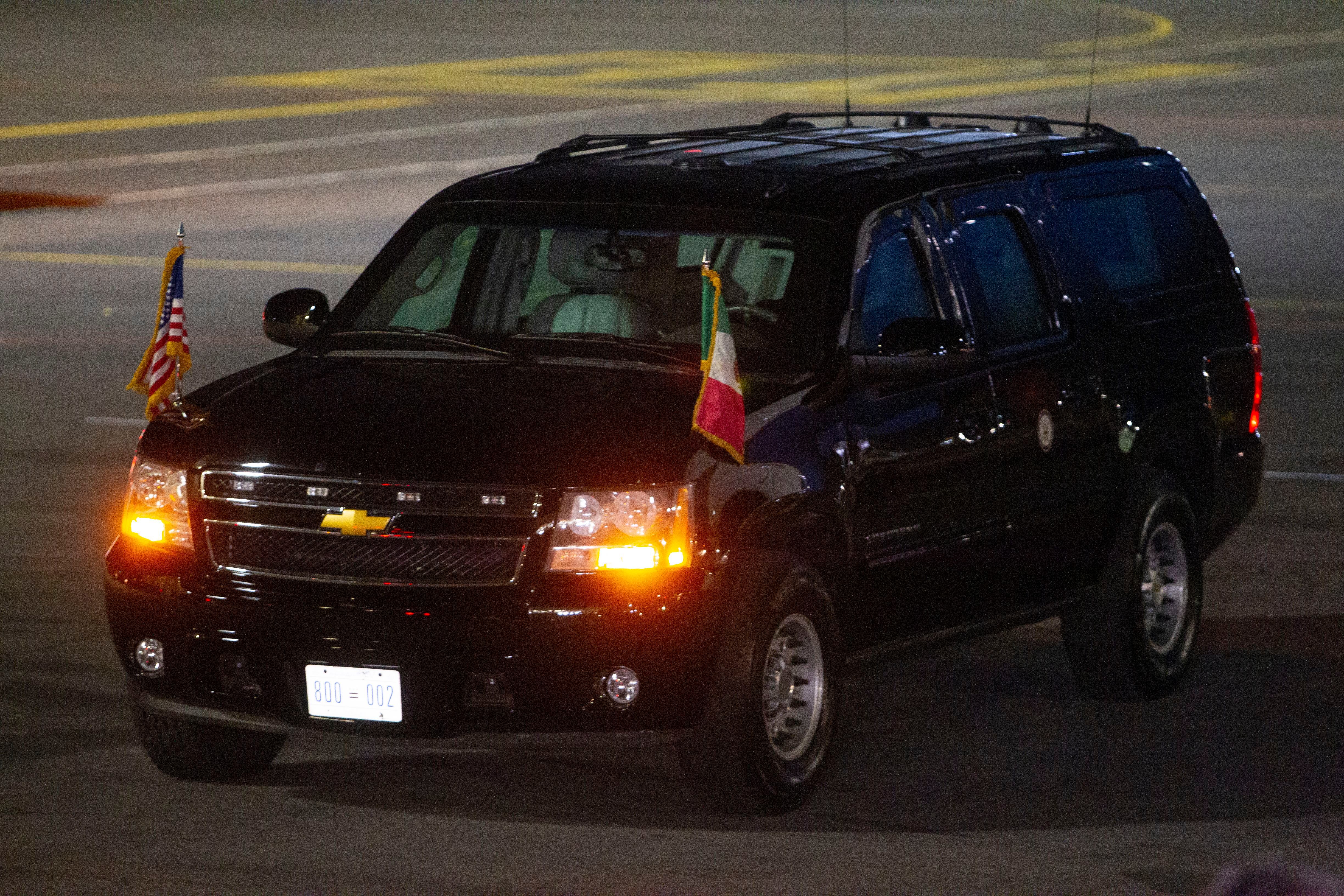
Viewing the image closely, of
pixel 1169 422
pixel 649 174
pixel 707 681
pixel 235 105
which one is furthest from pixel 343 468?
pixel 235 105

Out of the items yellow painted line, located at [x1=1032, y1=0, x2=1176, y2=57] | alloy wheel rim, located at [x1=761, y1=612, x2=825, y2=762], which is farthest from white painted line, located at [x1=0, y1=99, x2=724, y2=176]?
alloy wheel rim, located at [x1=761, y1=612, x2=825, y2=762]

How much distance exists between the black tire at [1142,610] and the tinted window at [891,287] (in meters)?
1.26

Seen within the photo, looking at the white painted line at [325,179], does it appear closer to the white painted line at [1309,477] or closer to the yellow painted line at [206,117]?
the yellow painted line at [206,117]

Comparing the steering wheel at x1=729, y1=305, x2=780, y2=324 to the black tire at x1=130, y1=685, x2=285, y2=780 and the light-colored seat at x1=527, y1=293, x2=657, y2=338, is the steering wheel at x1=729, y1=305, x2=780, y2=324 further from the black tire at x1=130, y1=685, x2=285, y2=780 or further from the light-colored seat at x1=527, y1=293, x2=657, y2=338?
the black tire at x1=130, y1=685, x2=285, y2=780

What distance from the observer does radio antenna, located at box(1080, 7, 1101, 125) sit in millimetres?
9188

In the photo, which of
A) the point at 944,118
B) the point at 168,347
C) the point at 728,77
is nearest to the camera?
the point at 168,347

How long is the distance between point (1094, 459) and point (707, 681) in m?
2.22

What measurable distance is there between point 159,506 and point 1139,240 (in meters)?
3.81

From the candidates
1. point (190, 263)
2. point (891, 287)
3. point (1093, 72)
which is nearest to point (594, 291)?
point (891, 287)

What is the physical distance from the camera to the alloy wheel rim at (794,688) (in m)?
7.15

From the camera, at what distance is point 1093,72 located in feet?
44.9

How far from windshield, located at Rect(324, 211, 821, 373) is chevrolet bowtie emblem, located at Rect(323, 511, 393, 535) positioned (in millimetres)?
1125

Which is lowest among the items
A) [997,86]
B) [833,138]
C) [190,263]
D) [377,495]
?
[997,86]

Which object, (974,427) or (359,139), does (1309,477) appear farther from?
(359,139)
